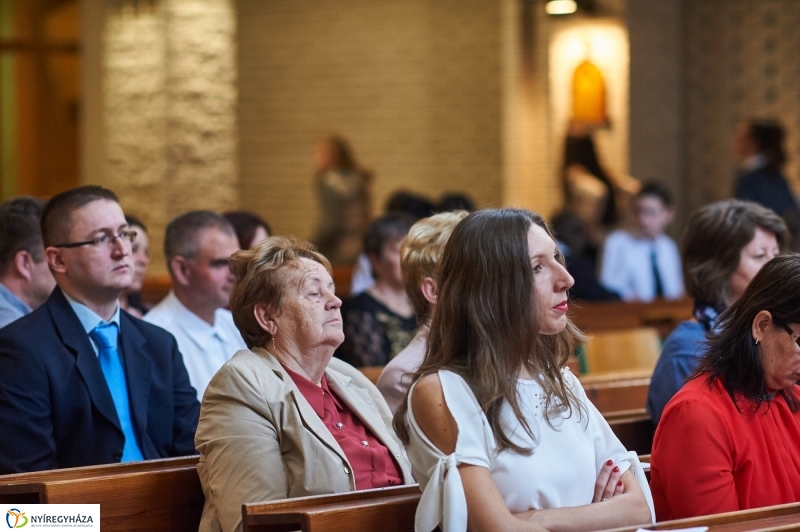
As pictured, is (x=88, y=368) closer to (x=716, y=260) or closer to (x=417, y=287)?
(x=417, y=287)

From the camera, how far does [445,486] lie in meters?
2.16

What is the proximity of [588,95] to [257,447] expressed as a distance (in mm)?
7860

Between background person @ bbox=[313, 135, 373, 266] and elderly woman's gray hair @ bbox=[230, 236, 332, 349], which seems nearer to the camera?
elderly woman's gray hair @ bbox=[230, 236, 332, 349]

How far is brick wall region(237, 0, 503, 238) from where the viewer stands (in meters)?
11.3

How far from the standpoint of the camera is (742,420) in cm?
257

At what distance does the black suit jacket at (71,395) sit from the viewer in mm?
2955

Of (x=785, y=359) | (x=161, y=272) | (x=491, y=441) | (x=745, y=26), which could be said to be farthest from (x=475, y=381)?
(x=745, y=26)

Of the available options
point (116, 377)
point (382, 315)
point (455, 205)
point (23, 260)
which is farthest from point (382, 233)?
point (116, 377)

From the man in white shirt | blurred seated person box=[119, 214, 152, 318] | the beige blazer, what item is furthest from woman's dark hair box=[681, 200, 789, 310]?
blurred seated person box=[119, 214, 152, 318]

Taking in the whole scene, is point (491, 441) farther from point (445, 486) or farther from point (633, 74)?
point (633, 74)

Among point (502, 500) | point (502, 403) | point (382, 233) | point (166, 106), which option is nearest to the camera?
point (502, 500)

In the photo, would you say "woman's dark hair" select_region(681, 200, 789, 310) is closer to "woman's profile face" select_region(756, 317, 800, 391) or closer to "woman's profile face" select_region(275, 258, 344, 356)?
"woman's profile face" select_region(756, 317, 800, 391)

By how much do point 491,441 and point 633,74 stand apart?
865 cm

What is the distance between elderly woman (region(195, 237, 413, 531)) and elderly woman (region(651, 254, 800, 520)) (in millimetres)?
739
